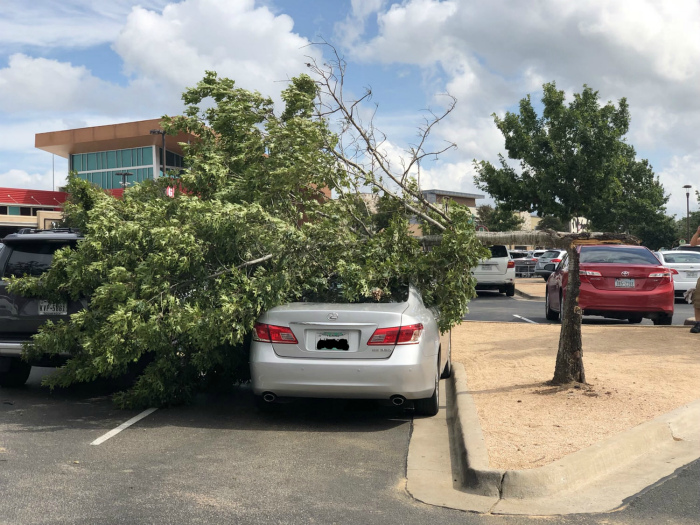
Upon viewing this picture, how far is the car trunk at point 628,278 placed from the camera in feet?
44.7

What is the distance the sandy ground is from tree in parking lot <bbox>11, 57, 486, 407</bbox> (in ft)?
4.11

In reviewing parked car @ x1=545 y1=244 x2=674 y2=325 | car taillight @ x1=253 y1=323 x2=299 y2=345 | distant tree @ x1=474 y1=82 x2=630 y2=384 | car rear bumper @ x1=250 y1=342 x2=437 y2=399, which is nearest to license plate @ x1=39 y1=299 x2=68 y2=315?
car taillight @ x1=253 y1=323 x2=299 y2=345

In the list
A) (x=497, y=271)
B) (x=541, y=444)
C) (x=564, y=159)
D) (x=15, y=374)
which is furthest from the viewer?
(x=564, y=159)

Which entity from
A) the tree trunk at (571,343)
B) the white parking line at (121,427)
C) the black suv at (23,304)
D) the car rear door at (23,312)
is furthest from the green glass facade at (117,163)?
the tree trunk at (571,343)

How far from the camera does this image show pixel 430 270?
7.63 m

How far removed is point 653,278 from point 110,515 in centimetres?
1143

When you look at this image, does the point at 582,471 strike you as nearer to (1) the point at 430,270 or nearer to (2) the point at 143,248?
(1) the point at 430,270

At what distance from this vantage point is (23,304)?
8008 mm

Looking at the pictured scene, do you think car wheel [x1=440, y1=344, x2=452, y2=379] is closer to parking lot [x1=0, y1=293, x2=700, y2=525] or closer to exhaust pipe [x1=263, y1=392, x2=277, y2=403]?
parking lot [x1=0, y1=293, x2=700, y2=525]

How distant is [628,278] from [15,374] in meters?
10.0

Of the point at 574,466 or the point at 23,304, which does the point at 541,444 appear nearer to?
the point at 574,466

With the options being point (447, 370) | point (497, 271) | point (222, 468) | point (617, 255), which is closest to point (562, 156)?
point (497, 271)

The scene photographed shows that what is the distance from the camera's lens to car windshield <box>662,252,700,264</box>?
21.6 meters

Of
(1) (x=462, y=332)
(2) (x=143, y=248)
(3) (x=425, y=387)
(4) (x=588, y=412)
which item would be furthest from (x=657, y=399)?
(1) (x=462, y=332)
